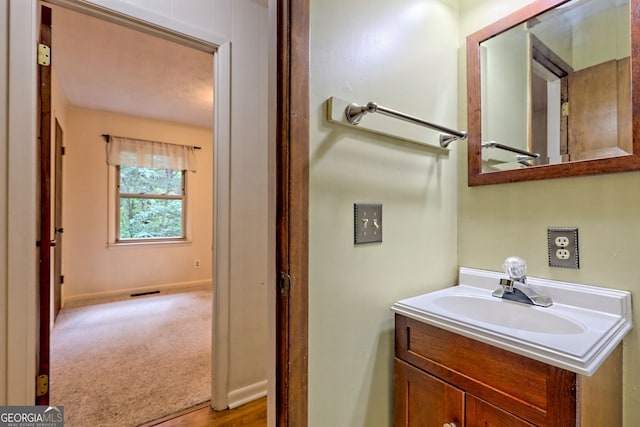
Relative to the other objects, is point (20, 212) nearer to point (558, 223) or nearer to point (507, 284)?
point (507, 284)

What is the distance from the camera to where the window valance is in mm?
3807

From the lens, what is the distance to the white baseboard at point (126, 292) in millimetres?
3535

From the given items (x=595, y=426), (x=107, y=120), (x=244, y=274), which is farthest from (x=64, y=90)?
(x=595, y=426)

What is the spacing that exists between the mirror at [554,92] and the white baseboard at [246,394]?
1.68 meters

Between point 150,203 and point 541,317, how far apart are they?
4514 mm

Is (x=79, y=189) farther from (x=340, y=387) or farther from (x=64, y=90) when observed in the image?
(x=340, y=387)

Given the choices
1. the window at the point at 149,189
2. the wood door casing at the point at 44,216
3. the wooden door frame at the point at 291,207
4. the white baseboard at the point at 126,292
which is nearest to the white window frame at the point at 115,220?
the window at the point at 149,189

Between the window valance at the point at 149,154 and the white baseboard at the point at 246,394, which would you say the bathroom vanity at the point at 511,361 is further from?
the window valance at the point at 149,154

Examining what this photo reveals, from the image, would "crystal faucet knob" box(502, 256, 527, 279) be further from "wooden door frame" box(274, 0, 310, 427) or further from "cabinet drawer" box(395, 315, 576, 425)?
"wooden door frame" box(274, 0, 310, 427)

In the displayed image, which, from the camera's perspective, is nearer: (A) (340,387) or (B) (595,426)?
(B) (595,426)

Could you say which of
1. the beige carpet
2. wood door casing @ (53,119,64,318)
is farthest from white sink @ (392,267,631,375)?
wood door casing @ (53,119,64,318)

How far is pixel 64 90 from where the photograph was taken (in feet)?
10.2

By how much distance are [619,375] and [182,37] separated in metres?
2.31

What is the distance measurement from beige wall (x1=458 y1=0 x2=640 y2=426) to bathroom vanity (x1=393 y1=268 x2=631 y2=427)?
0.04 meters
